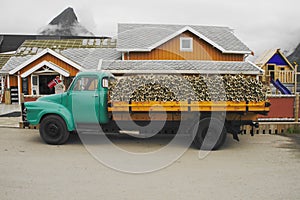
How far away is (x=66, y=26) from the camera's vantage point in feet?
214

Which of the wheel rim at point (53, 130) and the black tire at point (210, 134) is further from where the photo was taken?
the wheel rim at point (53, 130)

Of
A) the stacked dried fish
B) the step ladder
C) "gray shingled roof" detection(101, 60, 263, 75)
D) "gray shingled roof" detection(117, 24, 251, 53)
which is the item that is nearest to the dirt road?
the stacked dried fish

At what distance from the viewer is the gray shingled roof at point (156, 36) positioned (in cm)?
2216

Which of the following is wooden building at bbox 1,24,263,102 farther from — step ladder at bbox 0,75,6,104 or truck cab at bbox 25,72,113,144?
truck cab at bbox 25,72,113,144

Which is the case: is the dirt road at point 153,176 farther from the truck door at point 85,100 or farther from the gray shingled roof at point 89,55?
the gray shingled roof at point 89,55

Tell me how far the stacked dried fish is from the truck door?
0.54m

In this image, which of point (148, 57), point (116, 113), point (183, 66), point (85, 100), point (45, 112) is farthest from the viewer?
point (148, 57)

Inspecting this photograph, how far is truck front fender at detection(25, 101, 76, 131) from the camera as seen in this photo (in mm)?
9242

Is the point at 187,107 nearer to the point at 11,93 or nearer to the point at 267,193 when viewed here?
the point at 267,193

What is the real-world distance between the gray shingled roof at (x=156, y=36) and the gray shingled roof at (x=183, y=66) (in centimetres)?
→ 159

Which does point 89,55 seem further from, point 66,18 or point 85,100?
point 66,18

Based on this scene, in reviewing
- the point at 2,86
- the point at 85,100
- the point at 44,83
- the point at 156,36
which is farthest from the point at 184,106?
the point at 2,86

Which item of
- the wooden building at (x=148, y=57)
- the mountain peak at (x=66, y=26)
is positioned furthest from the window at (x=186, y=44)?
the mountain peak at (x=66, y=26)

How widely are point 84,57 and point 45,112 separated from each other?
16.7 m
